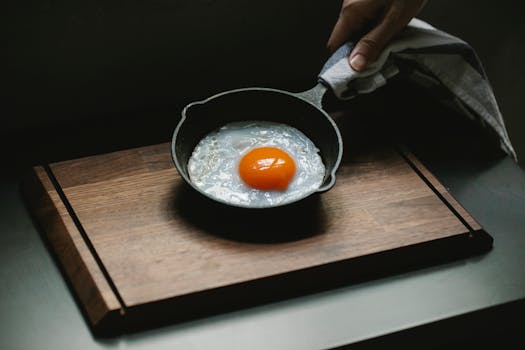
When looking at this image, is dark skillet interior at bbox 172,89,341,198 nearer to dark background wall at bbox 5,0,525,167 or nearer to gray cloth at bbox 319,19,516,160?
gray cloth at bbox 319,19,516,160

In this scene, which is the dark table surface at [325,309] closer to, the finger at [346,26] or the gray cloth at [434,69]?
the gray cloth at [434,69]

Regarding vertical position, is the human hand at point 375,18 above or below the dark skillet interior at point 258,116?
above

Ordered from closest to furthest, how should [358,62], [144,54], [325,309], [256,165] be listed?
[325,309], [256,165], [358,62], [144,54]

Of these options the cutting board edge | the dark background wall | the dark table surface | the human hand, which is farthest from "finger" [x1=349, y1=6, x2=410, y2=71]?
the cutting board edge

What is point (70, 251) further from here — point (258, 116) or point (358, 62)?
point (358, 62)

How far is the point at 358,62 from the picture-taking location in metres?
1.37

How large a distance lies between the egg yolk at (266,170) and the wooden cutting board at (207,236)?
0.21ft

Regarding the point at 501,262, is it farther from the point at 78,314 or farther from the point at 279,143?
the point at 78,314

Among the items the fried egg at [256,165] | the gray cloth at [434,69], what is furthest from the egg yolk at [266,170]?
the gray cloth at [434,69]

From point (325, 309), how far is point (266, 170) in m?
0.26

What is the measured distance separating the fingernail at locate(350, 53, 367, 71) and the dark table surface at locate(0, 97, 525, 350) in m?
0.36

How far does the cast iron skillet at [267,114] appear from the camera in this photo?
51.5 inches

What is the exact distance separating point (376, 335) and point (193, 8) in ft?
2.47

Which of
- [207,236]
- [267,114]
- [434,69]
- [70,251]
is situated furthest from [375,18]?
[70,251]
